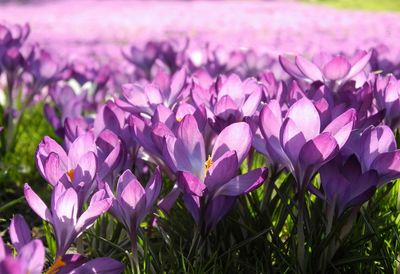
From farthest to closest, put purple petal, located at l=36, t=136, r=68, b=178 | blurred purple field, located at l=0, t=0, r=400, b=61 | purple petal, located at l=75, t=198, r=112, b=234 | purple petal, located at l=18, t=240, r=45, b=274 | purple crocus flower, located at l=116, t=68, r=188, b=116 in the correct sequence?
blurred purple field, located at l=0, t=0, r=400, b=61 → purple crocus flower, located at l=116, t=68, r=188, b=116 → purple petal, located at l=36, t=136, r=68, b=178 → purple petal, located at l=75, t=198, r=112, b=234 → purple petal, located at l=18, t=240, r=45, b=274

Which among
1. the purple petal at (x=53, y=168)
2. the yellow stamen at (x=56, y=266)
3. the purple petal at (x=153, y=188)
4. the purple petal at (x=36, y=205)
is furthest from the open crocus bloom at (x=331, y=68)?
the yellow stamen at (x=56, y=266)

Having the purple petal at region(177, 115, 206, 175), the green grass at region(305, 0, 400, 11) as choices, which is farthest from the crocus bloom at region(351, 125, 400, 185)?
the green grass at region(305, 0, 400, 11)

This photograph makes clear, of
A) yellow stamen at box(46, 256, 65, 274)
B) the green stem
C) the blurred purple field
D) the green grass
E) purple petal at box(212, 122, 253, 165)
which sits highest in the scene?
purple petal at box(212, 122, 253, 165)

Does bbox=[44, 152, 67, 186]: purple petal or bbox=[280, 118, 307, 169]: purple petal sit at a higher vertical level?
bbox=[280, 118, 307, 169]: purple petal

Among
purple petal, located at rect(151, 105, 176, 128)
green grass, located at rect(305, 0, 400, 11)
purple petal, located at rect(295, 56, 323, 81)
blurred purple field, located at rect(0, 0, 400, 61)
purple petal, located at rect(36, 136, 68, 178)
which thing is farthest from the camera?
green grass, located at rect(305, 0, 400, 11)

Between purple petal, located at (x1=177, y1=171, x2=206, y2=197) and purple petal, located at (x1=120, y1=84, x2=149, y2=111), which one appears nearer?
purple petal, located at (x1=177, y1=171, x2=206, y2=197)

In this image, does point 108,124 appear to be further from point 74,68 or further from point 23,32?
point 74,68

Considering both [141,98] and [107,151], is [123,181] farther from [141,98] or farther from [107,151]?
[141,98]

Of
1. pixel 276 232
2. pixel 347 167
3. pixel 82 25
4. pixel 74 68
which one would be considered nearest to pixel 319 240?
pixel 276 232

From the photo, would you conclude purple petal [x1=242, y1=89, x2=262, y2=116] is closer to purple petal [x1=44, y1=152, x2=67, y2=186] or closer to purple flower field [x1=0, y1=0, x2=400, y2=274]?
purple flower field [x1=0, y1=0, x2=400, y2=274]
